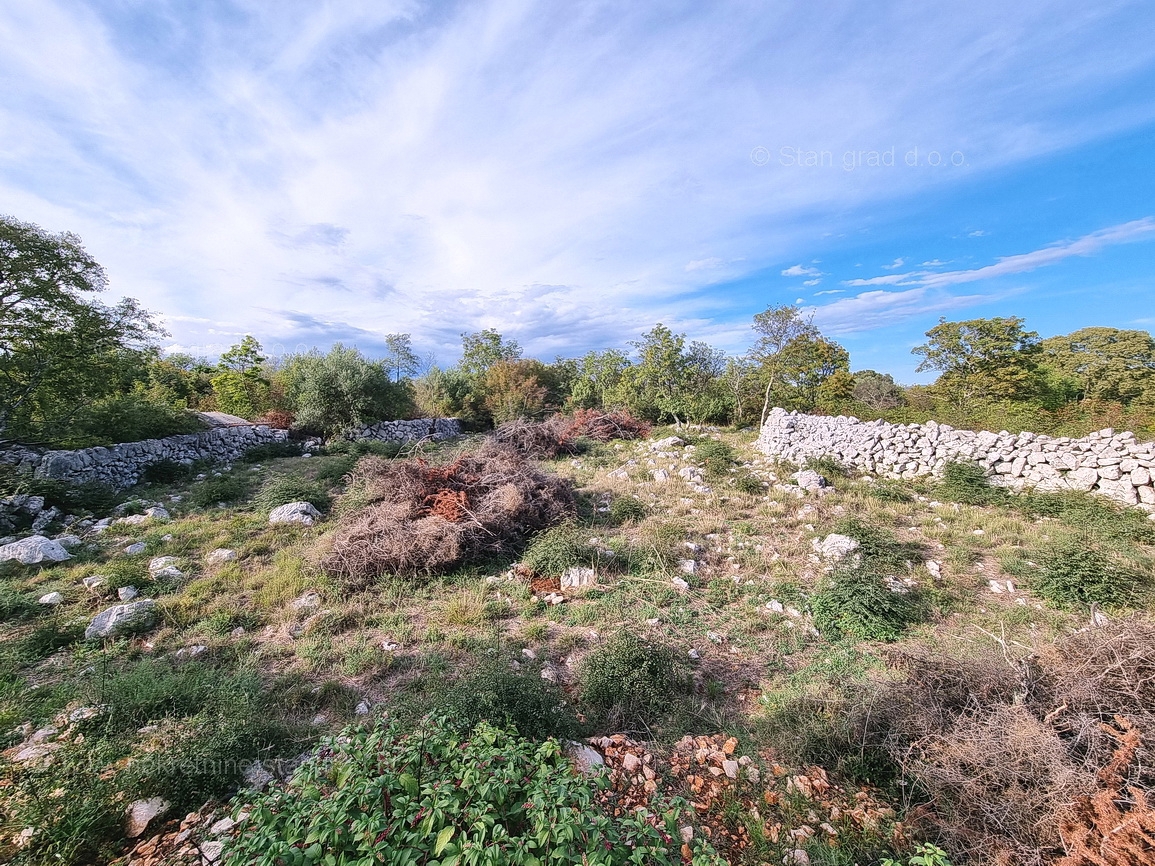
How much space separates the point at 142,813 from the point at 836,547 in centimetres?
657

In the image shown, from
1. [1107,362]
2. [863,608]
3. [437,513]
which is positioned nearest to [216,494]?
[437,513]

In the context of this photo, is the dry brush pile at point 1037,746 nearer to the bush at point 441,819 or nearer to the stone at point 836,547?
the bush at point 441,819

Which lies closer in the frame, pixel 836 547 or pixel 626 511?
pixel 836 547

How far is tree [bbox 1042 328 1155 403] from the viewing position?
51.4ft

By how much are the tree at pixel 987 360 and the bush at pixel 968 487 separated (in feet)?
34.6

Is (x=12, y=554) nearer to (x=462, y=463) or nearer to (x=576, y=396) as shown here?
(x=462, y=463)

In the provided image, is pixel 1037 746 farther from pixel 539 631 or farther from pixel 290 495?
pixel 290 495

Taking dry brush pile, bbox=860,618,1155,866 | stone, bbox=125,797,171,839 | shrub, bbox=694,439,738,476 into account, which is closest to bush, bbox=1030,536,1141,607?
dry brush pile, bbox=860,618,1155,866

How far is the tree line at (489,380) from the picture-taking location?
791 centimetres

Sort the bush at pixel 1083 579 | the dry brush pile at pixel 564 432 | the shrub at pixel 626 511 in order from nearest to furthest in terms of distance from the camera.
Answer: the bush at pixel 1083 579
the shrub at pixel 626 511
the dry brush pile at pixel 564 432

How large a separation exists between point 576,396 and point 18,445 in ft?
47.3

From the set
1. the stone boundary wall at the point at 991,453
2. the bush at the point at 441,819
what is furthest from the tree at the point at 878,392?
the bush at the point at 441,819

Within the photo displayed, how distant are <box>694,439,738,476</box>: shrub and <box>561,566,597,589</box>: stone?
4.73 meters

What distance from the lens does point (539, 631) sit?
14.4ft
